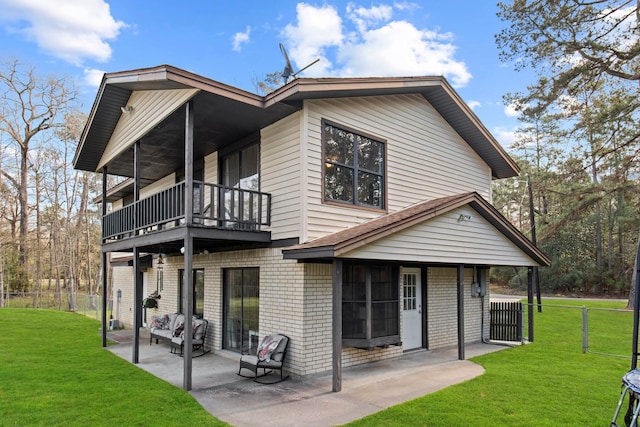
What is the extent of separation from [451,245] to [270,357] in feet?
14.5

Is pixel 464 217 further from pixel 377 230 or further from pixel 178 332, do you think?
pixel 178 332

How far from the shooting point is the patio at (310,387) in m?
5.89

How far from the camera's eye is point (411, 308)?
33.8ft

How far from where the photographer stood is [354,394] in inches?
269

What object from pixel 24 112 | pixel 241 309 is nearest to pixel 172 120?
pixel 241 309

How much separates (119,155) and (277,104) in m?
5.76

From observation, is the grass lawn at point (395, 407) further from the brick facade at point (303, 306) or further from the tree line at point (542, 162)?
the tree line at point (542, 162)

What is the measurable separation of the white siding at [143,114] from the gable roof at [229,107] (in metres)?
0.16

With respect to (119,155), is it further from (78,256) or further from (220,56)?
(78,256)

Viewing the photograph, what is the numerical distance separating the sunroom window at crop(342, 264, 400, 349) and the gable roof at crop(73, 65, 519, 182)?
3.49 meters

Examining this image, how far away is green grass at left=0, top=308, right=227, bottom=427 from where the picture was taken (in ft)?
18.5

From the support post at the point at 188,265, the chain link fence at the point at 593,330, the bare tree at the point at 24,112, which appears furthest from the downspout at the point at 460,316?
the bare tree at the point at 24,112

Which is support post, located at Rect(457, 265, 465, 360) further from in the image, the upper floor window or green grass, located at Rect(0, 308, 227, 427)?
green grass, located at Rect(0, 308, 227, 427)

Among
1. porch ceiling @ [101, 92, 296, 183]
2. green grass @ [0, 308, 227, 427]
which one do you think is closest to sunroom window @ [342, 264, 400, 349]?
green grass @ [0, 308, 227, 427]
